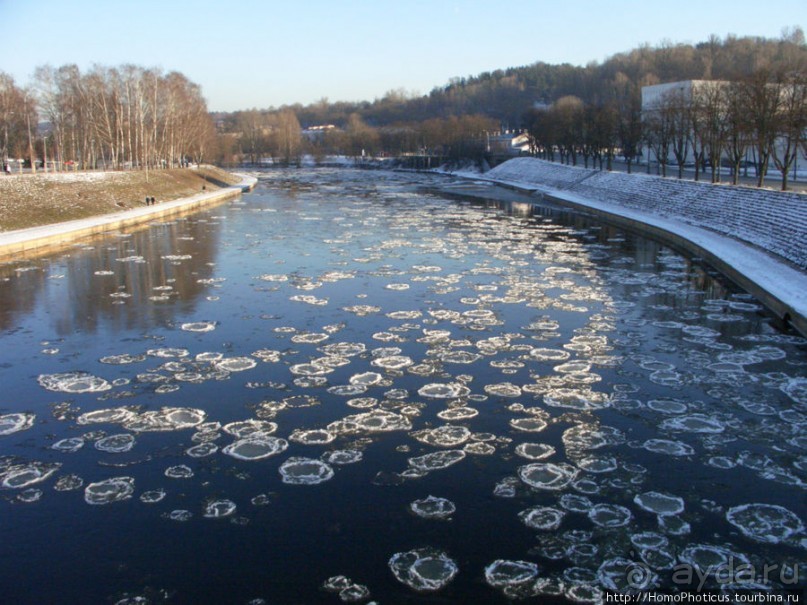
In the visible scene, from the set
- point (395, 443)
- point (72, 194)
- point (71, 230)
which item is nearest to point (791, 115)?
point (395, 443)

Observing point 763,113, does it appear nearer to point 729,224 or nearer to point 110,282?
point 729,224

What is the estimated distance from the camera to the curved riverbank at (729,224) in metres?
13.5

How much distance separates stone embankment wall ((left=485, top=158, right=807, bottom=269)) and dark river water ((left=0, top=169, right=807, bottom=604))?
12.8ft

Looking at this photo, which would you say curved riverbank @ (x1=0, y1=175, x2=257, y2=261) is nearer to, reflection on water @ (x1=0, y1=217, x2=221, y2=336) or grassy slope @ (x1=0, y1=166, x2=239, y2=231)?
grassy slope @ (x1=0, y1=166, x2=239, y2=231)

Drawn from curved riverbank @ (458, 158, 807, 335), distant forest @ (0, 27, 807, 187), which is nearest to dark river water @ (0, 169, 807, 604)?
curved riverbank @ (458, 158, 807, 335)

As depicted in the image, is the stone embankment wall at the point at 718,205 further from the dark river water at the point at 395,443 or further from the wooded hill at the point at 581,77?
the wooded hill at the point at 581,77

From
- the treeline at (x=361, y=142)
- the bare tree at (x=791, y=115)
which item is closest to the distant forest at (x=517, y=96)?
the treeline at (x=361, y=142)

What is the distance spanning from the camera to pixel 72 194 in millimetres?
29828

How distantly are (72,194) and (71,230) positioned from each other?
335 inches

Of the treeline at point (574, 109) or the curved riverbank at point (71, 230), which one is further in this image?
the treeline at point (574, 109)

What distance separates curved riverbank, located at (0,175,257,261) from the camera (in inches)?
761

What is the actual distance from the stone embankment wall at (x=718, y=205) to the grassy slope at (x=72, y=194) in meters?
22.6

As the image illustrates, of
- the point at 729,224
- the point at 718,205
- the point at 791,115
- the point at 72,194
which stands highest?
the point at 791,115

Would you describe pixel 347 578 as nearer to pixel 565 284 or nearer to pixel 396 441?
pixel 396 441
